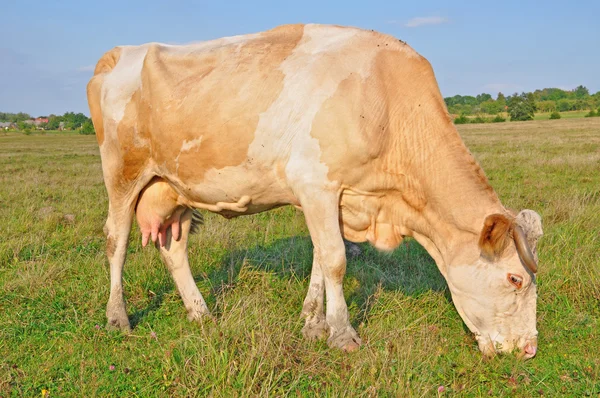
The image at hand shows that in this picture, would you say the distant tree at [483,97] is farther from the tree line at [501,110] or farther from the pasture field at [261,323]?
the pasture field at [261,323]

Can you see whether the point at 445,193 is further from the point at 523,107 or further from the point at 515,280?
the point at 523,107

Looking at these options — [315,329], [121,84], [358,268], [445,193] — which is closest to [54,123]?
[121,84]

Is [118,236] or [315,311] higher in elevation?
[118,236]

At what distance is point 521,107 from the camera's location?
95125mm

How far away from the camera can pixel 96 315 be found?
17.9ft

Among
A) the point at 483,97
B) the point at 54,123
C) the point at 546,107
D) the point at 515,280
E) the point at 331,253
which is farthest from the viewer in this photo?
the point at 483,97

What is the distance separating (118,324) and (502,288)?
11.2 feet

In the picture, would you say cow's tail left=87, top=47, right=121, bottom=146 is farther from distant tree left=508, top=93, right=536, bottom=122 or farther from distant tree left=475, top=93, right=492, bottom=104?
distant tree left=475, top=93, right=492, bottom=104

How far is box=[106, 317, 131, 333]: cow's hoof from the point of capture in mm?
5172

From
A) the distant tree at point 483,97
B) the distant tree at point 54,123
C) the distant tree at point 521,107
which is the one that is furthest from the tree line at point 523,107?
the distant tree at point 54,123

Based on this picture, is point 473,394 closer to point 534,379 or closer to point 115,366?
point 534,379

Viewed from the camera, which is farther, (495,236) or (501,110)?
(501,110)

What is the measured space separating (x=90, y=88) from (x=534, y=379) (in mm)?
4974

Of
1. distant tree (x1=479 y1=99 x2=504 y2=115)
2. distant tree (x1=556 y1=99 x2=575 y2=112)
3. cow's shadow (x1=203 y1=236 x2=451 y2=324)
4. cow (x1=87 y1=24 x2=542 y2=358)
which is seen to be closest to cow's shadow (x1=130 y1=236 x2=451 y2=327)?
cow's shadow (x1=203 y1=236 x2=451 y2=324)
